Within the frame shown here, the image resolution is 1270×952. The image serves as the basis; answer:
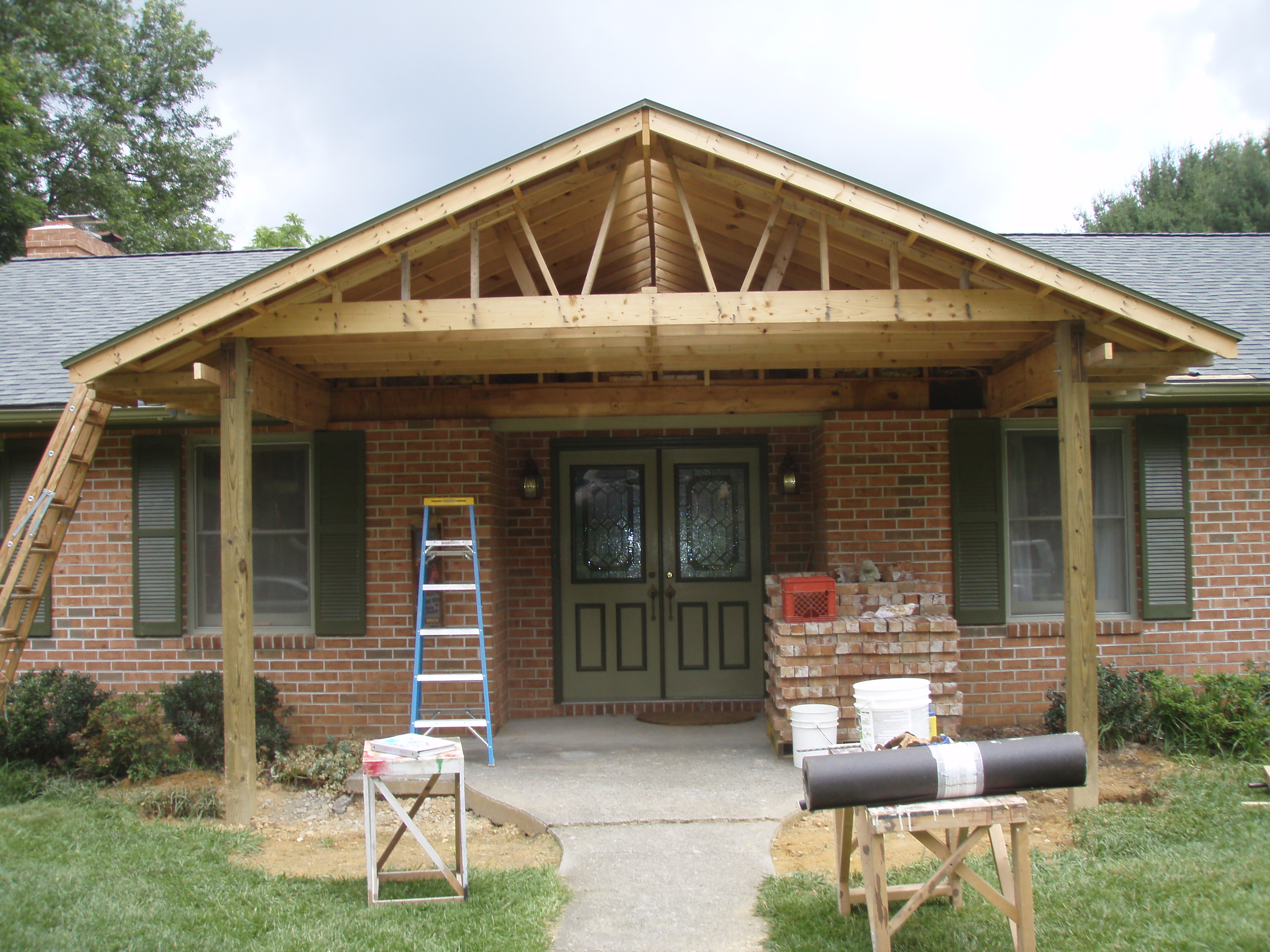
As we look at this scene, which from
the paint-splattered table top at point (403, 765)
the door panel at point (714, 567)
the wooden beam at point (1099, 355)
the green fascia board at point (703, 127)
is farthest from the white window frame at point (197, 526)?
the wooden beam at point (1099, 355)

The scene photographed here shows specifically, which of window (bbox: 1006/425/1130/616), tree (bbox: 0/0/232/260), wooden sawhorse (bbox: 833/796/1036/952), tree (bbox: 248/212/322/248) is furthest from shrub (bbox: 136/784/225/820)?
tree (bbox: 248/212/322/248)

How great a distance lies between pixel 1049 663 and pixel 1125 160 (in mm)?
27171

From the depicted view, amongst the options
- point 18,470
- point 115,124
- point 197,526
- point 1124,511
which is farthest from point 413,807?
→ point 115,124

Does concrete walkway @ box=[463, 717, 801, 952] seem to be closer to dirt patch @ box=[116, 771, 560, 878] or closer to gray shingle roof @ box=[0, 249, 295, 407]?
dirt patch @ box=[116, 771, 560, 878]

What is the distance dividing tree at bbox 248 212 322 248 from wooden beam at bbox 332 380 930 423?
25345mm

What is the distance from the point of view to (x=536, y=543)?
820 cm

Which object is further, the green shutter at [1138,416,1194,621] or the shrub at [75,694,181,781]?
the green shutter at [1138,416,1194,621]

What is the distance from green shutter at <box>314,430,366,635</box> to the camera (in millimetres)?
7445

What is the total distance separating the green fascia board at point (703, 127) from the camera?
16.8ft

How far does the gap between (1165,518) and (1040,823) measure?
10.3 ft

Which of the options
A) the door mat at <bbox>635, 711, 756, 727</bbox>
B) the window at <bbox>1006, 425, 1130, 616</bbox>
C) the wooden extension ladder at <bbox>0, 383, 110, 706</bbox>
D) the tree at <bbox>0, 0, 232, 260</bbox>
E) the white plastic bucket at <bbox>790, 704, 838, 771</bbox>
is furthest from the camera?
the tree at <bbox>0, 0, 232, 260</bbox>

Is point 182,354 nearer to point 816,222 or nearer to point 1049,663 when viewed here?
point 816,222

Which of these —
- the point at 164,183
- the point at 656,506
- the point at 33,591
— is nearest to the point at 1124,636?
the point at 656,506

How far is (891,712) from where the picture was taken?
4340 mm
